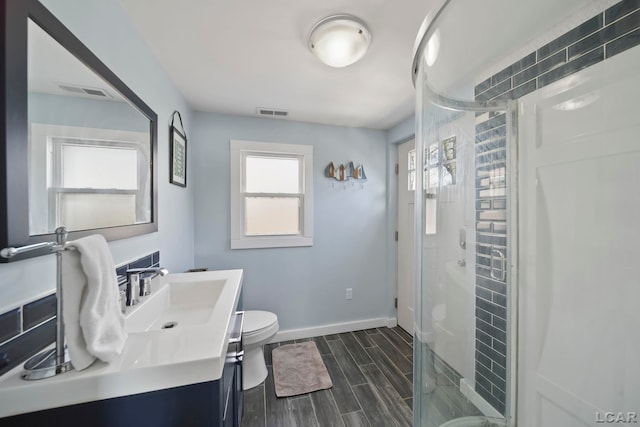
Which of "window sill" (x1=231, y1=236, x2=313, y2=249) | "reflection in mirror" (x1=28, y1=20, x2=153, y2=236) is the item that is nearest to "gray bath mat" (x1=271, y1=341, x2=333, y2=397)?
"window sill" (x1=231, y1=236, x2=313, y2=249)

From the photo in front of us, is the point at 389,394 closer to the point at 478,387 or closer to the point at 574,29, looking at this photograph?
the point at 478,387

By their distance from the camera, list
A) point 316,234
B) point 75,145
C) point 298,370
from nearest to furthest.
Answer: point 75,145, point 298,370, point 316,234

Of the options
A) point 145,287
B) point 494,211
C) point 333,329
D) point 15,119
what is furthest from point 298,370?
point 15,119

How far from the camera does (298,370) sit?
1.91 metres

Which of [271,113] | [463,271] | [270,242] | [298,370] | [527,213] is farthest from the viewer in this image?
[270,242]

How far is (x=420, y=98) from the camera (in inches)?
44.2

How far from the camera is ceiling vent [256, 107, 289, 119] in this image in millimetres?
2176

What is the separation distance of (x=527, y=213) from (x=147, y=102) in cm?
210

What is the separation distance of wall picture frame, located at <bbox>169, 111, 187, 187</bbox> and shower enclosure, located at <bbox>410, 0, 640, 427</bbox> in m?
1.58

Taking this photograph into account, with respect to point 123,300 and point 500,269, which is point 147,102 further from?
point 500,269

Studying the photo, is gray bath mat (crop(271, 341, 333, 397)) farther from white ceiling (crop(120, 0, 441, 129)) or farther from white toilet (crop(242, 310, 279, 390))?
white ceiling (crop(120, 0, 441, 129))

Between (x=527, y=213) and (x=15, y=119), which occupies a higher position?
(x=15, y=119)

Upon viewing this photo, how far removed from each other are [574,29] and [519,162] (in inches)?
22.1

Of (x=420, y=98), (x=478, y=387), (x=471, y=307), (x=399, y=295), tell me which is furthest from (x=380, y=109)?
(x=478, y=387)
